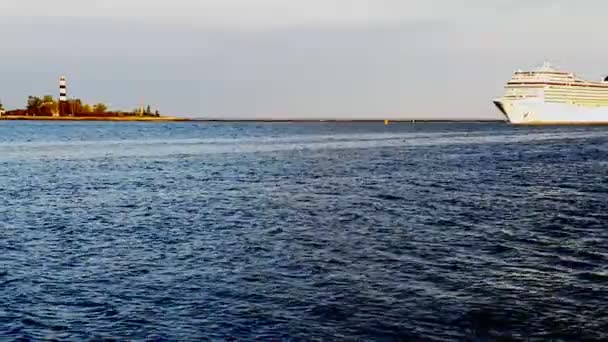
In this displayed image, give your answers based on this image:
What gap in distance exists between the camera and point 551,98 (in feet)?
494

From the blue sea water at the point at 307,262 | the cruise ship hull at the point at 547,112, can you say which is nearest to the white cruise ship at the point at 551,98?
the cruise ship hull at the point at 547,112

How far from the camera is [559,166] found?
1844 inches

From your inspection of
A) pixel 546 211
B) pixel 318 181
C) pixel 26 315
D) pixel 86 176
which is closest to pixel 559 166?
pixel 318 181

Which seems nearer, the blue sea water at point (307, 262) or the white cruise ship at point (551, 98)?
the blue sea water at point (307, 262)

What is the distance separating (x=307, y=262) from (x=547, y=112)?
148414mm

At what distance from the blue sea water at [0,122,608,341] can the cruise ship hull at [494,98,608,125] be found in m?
125

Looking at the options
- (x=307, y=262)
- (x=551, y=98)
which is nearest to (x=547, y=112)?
(x=551, y=98)

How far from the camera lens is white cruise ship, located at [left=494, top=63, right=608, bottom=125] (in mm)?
150750

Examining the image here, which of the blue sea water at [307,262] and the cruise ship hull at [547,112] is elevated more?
the cruise ship hull at [547,112]

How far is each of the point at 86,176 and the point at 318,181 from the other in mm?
15909

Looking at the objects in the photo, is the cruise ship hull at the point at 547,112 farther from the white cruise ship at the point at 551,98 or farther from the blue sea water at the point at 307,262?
the blue sea water at the point at 307,262

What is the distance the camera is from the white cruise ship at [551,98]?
150750mm

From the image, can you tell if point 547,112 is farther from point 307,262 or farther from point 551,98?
point 307,262

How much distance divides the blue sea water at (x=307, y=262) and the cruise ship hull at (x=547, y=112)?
125m
